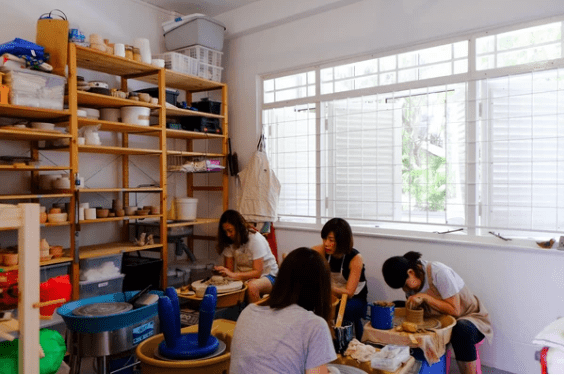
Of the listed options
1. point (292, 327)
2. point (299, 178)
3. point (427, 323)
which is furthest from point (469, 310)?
point (299, 178)

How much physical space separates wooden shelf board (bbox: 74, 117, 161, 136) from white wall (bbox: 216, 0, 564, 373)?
109 cm

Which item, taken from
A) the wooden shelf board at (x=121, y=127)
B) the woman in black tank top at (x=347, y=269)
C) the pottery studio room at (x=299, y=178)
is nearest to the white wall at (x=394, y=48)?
the pottery studio room at (x=299, y=178)

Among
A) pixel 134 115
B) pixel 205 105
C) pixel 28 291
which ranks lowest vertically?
pixel 28 291

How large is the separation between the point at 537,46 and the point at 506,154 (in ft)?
2.53

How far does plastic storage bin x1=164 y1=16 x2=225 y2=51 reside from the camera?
4.48 metres

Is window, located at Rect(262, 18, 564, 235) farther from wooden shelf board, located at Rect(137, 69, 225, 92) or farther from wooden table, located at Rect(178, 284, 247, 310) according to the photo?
wooden table, located at Rect(178, 284, 247, 310)

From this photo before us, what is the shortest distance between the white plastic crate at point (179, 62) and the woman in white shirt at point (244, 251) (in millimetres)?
1555

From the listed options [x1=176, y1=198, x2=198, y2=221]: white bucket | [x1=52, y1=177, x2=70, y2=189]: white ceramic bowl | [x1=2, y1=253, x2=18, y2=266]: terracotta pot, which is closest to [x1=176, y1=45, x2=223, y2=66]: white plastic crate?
[x1=176, y1=198, x2=198, y2=221]: white bucket

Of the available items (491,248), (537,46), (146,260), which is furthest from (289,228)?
(537,46)

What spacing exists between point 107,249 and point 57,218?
1.91ft

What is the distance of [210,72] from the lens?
15.6 feet

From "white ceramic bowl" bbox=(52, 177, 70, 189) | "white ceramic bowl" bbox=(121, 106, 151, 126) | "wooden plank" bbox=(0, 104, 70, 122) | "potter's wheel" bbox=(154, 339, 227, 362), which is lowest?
"potter's wheel" bbox=(154, 339, 227, 362)

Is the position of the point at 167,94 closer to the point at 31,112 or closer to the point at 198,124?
the point at 198,124

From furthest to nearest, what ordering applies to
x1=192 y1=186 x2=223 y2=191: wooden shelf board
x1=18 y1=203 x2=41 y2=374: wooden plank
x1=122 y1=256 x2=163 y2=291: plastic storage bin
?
x1=192 y1=186 x2=223 y2=191: wooden shelf board < x1=122 y1=256 x2=163 y2=291: plastic storage bin < x1=18 y1=203 x2=41 y2=374: wooden plank
